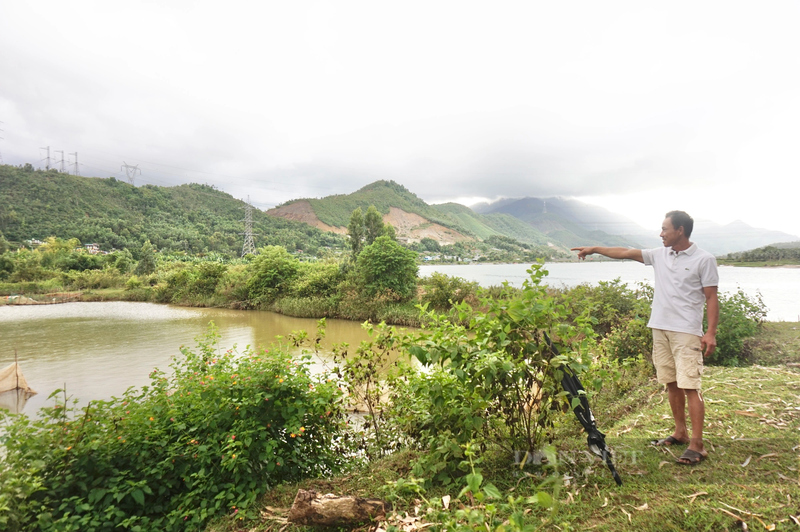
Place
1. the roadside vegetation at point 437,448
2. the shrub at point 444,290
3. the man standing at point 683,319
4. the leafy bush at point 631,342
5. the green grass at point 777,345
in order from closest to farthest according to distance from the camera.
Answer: the roadside vegetation at point 437,448
the man standing at point 683,319
the green grass at point 777,345
the leafy bush at point 631,342
the shrub at point 444,290

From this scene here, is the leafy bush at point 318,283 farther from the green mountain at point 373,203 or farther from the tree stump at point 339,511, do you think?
the green mountain at point 373,203

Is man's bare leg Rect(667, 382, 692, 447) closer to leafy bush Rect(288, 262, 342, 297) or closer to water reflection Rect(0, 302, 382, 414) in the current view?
water reflection Rect(0, 302, 382, 414)

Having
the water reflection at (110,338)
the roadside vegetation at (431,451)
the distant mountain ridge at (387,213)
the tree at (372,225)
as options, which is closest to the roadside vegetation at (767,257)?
the tree at (372,225)

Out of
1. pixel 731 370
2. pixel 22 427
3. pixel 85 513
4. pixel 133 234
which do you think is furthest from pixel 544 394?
pixel 133 234

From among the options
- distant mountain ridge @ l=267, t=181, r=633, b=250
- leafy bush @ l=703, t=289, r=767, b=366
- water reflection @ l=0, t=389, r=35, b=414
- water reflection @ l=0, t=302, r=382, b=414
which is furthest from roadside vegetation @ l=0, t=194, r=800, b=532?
distant mountain ridge @ l=267, t=181, r=633, b=250

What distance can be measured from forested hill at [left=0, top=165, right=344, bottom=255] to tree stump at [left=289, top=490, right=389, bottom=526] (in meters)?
67.9

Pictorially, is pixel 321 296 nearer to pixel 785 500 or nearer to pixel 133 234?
pixel 785 500

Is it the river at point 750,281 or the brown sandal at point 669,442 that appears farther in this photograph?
the river at point 750,281

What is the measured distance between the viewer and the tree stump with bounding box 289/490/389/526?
2.54 metres

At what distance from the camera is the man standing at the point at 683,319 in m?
2.97

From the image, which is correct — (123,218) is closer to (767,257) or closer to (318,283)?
(318,283)

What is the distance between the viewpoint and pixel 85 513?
2.81 metres

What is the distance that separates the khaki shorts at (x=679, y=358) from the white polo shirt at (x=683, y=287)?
8 cm

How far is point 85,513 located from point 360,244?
25223 millimetres
